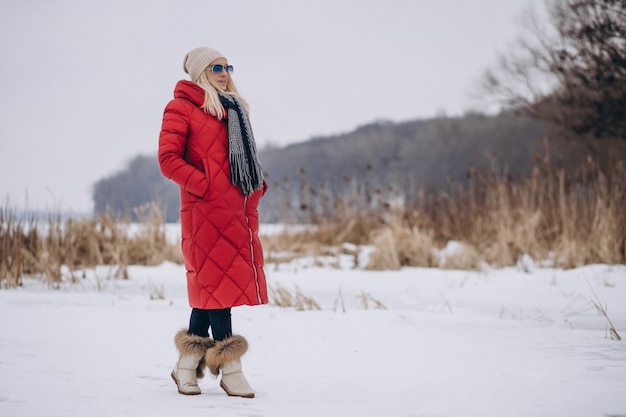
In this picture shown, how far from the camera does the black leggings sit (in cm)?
237

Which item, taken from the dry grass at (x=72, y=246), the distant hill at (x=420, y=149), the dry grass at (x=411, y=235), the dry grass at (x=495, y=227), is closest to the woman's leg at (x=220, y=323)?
the dry grass at (x=411, y=235)

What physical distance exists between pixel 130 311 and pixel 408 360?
2.16 meters

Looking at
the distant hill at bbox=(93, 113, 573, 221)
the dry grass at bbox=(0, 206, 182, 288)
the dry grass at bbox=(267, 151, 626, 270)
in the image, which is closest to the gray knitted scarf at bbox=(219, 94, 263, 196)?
the dry grass at bbox=(0, 206, 182, 288)

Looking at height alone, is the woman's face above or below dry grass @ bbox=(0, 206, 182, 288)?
above

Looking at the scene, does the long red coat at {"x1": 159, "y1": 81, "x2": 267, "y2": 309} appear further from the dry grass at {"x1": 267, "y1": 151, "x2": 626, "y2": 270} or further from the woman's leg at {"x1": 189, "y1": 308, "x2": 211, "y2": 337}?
the dry grass at {"x1": 267, "y1": 151, "x2": 626, "y2": 270}

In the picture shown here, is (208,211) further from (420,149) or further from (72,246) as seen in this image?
(420,149)

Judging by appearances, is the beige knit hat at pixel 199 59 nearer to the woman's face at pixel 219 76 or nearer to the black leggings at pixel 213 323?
the woman's face at pixel 219 76

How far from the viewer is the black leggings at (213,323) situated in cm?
237

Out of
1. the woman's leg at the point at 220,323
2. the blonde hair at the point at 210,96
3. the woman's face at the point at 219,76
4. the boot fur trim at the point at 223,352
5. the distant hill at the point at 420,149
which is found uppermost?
the distant hill at the point at 420,149

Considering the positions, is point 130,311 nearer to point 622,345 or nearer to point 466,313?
point 466,313

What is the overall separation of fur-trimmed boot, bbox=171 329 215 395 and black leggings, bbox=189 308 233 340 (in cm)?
4

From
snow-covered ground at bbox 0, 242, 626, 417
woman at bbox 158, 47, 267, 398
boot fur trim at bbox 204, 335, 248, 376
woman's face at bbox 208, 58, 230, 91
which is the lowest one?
snow-covered ground at bbox 0, 242, 626, 417

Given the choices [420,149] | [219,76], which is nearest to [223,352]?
[219,76]

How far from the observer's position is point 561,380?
8.13 ft
